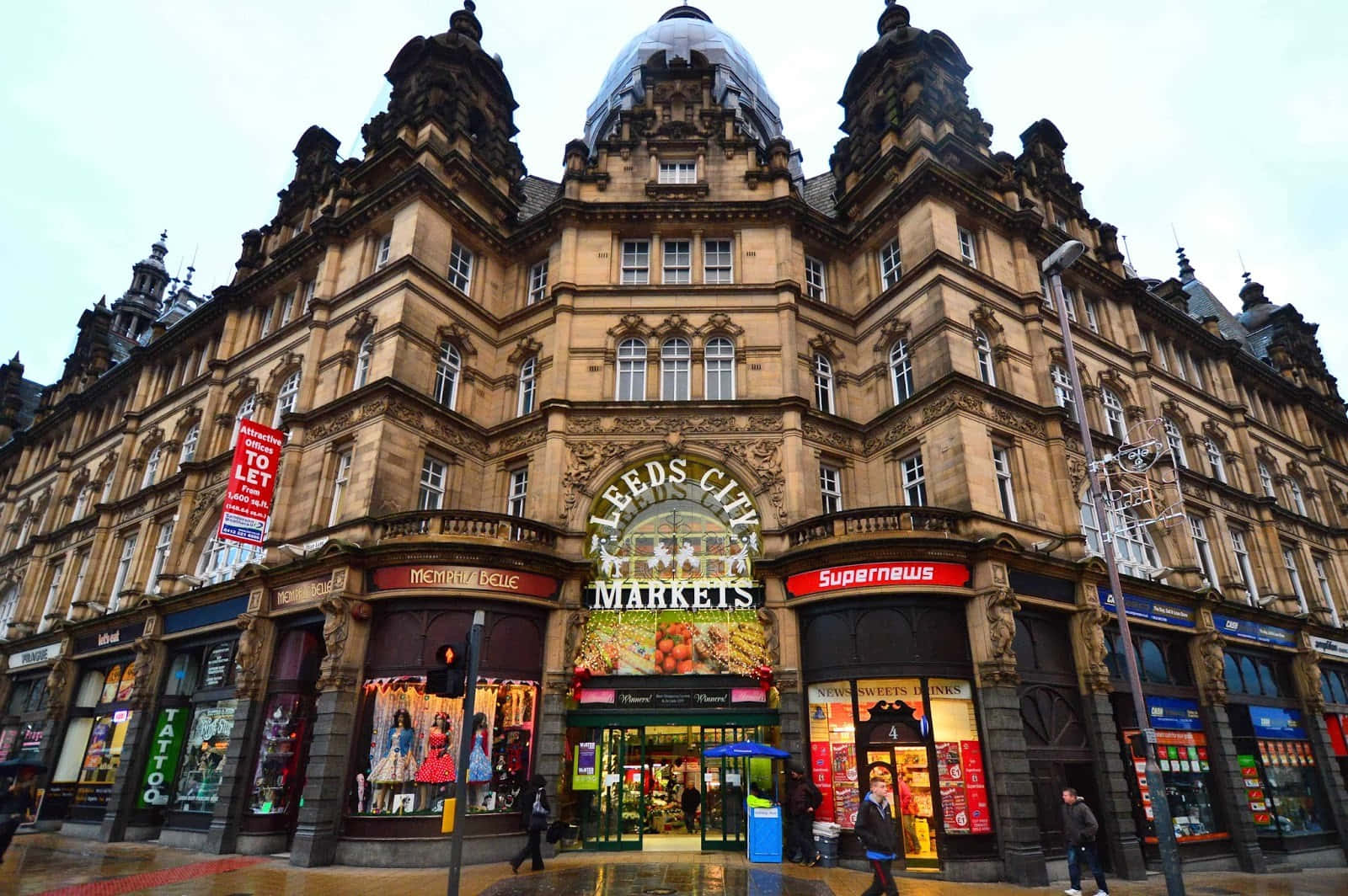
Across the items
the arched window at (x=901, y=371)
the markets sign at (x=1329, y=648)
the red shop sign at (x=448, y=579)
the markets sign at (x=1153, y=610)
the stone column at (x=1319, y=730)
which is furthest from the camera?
the markets sign at (x=1329, y=648)

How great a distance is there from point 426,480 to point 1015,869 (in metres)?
19.0

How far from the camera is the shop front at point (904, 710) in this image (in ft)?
55.5

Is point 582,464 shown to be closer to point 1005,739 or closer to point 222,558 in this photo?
point 1005,739

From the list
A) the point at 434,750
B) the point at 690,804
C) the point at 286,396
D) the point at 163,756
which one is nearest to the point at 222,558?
the point at 286,396

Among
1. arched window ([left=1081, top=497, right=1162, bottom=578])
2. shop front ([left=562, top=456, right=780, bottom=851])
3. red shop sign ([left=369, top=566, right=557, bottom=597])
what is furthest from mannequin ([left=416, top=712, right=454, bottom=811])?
arched window ([left=1081, top=497, right=1162, bottom=578])

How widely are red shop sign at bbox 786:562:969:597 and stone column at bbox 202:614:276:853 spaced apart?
1625 cm

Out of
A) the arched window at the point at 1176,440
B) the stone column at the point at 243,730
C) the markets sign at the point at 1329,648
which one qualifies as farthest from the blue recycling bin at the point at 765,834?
the markets sign at the point at 1329,648

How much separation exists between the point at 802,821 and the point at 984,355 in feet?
49.5

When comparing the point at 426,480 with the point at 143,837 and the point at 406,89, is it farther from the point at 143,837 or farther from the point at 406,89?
the point at 406,89

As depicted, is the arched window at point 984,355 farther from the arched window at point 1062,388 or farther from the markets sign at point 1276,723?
the markets sign at point 1276,723

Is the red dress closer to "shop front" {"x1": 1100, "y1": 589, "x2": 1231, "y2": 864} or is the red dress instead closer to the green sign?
the green sign

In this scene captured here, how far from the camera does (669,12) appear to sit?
47750mm

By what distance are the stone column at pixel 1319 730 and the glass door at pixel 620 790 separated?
24330mm

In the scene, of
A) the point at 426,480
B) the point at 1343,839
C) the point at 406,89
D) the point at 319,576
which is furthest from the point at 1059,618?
the point at 406,89
